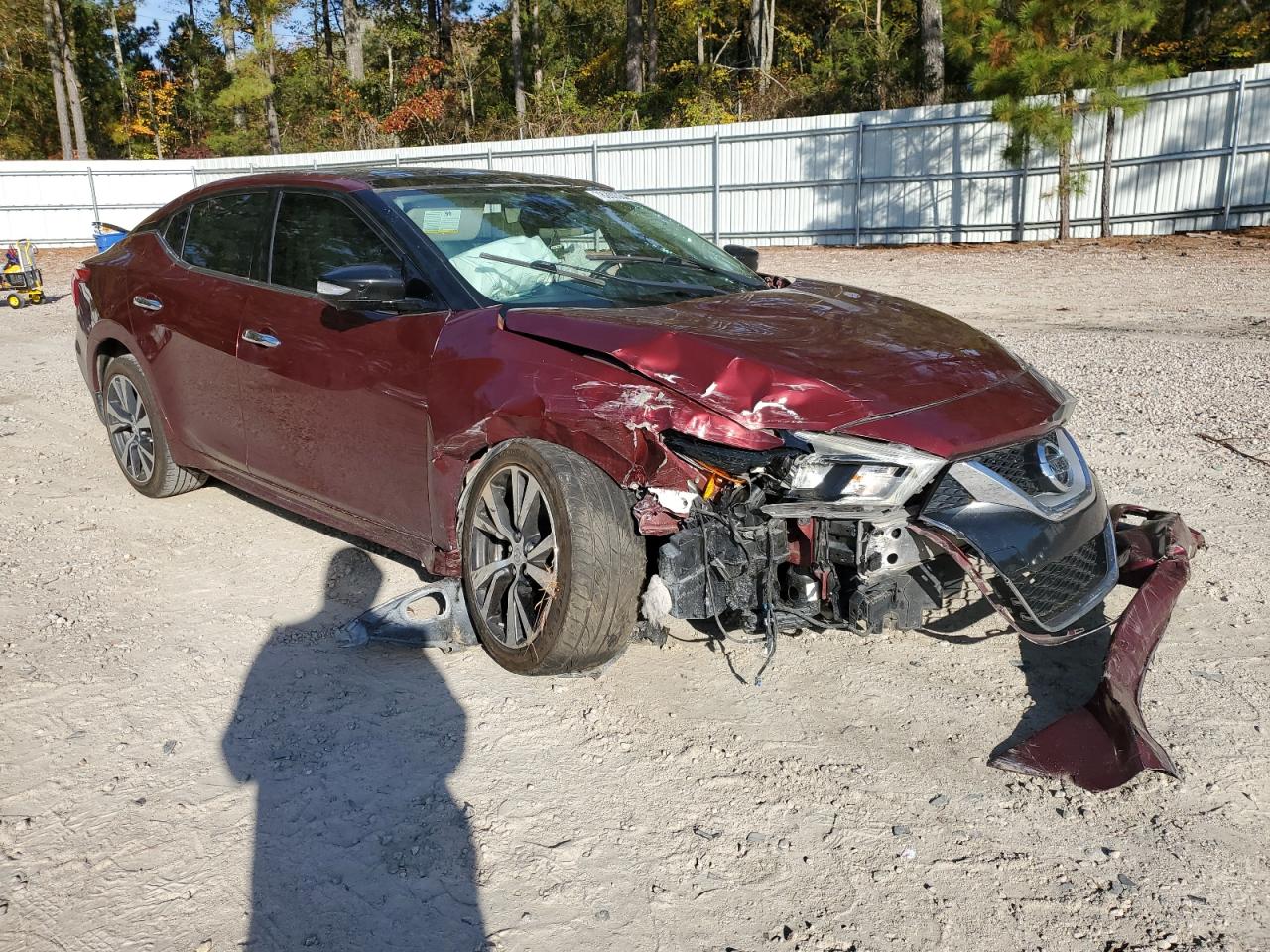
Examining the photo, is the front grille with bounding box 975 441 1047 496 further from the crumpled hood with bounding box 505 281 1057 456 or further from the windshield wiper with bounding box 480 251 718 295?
the windshield wiper with bounding box 480 251 718 295

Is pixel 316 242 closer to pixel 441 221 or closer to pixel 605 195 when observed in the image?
pixel 441 221

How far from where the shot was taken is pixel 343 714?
11.6 feet

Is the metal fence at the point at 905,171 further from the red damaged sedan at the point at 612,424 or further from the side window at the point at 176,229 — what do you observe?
the red damaged sedan at the point at 612,424

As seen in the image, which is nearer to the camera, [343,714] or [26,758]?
[26,758]

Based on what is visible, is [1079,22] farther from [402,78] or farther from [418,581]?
[402,78]

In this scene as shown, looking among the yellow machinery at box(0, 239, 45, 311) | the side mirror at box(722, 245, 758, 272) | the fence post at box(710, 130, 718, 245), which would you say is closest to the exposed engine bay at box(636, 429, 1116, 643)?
the side mirror at box(722, 245, 758, 272)

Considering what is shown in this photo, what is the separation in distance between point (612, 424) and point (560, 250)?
1.28m

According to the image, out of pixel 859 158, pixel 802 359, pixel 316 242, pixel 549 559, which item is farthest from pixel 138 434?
pixel 859 158

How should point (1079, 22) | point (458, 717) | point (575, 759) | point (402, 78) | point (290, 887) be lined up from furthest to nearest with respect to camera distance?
1. point (402, 78)
2. point (1079, 22)
3. point (458, 717)
4. point (575, 759)
5. point (290, 887)

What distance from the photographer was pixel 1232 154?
17.9 meters

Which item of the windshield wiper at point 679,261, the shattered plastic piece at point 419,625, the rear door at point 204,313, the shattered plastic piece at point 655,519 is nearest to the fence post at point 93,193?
the rear door at point 204,313

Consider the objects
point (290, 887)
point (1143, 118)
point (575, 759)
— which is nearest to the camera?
point (290, 887)

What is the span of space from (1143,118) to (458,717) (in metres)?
19.2

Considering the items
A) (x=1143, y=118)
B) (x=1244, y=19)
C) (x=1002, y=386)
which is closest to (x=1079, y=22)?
(x=1143, y=118)
